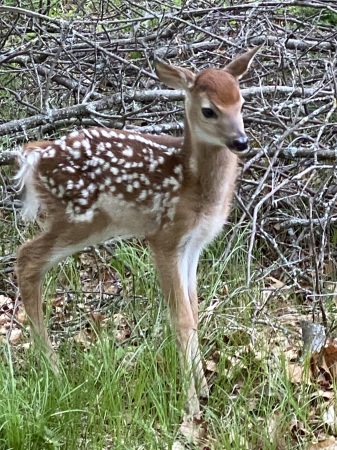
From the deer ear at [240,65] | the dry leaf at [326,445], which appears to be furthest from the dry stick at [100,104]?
the dry leaf at [326,445]

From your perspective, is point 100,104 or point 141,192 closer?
point 141,192

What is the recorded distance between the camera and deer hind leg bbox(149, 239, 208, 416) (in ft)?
12.7

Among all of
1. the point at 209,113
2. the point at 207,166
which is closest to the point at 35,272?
the point at 207,166

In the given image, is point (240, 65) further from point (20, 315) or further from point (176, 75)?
point (20, 315)

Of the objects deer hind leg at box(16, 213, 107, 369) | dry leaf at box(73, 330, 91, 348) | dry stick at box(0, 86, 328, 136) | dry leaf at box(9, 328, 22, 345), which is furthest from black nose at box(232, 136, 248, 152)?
dry leaf at box(9, 328, 22, 345)

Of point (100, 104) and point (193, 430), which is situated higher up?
point (100, 104)

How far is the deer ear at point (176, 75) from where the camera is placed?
4.08m

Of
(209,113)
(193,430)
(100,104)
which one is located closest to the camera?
(193,430)

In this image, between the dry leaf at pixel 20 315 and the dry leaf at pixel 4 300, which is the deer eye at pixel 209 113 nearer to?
the dry leaf at pixel 20 315

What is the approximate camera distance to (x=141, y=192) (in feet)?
13.9

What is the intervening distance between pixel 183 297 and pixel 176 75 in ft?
3.57

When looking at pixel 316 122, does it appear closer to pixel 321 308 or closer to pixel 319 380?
pixel 321 308

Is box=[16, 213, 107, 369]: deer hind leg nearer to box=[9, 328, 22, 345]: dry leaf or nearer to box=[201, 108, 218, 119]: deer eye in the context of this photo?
box=[9, 328, 22, 345]: dry leaf

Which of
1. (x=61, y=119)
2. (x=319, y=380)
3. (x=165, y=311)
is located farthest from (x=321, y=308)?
(x=61, y=119)
